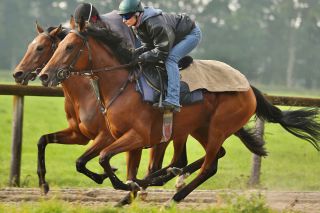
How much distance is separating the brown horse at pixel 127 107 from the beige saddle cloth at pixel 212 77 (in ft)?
0.32

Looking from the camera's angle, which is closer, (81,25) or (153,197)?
(81,25)

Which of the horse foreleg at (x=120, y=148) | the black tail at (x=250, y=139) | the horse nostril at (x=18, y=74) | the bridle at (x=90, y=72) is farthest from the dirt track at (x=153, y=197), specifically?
the horse nostril at (x=18, y=74)

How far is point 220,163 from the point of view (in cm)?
1210

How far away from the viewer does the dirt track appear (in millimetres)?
7050

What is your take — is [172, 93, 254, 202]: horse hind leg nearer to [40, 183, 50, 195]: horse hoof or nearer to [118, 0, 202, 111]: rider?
[118, 0, 202, 111]: rider

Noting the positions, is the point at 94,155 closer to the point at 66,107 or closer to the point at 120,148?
the point at 120,148

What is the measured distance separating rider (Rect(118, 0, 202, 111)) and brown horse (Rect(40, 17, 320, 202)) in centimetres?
24

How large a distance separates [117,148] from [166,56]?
1044 mm

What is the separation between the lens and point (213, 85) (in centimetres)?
706

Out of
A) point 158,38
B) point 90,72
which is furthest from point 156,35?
point 90,72

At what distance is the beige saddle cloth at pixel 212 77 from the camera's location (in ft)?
22.8

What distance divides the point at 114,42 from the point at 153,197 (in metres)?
1.92

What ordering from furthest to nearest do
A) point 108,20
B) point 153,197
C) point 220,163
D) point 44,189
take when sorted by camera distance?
point 220,163 → point 153,197 → point 108,20 → point 44,189

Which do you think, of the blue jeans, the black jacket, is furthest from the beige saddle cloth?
the black jacket
